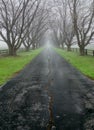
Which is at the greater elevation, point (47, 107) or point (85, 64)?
point (47, 107)

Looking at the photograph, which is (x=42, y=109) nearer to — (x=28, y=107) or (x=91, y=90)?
(x=28, y=107)

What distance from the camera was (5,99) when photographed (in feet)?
29.3

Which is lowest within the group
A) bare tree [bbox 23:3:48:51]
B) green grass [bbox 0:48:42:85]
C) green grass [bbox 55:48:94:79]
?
green grass [bbox 55:48:94:79]

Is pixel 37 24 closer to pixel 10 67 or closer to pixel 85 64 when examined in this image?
pixel 85 64

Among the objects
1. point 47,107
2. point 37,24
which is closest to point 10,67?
point 47,107

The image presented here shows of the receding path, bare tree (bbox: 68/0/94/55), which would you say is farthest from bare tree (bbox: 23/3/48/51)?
the receding path

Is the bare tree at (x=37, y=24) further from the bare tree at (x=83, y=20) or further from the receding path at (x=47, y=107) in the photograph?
the receding path at (x=47, y=107)

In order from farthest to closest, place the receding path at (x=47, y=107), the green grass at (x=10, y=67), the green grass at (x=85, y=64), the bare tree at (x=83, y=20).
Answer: the bare tree at (x=83, y=20) < the green grass at (x=85, y=64) < the green grass at (x=10, y=67) < the receding path at (x=47, y=107)

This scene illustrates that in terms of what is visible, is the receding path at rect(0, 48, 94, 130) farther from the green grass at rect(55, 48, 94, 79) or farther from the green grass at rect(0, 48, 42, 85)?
the green grass at rect(55, 48, 94, 79)

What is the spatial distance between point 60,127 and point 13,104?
276 cm

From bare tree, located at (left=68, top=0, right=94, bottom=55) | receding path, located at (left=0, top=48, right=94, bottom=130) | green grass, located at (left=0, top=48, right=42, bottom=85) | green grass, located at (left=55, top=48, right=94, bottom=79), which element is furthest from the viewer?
bare tree, located at (left=68, top=0, right=94, bottom=55)

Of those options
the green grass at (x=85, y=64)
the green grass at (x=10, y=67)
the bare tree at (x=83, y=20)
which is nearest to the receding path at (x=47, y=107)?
the green grass at (x=10, y=67)

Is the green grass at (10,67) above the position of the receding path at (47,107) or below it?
below

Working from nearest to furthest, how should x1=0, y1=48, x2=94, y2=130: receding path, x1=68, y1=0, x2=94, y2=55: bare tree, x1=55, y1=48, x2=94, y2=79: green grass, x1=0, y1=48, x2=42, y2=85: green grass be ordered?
1. x1=0, y1=48, x2=94, y2=130: receding path
2. x1=0, y1=48, x2=42, y2=85: green grass
3. x1=55, y1=48, x2=94, y2=79: green grass
4. x1=68, y1=0, x2=94, y2=55: bare tree
